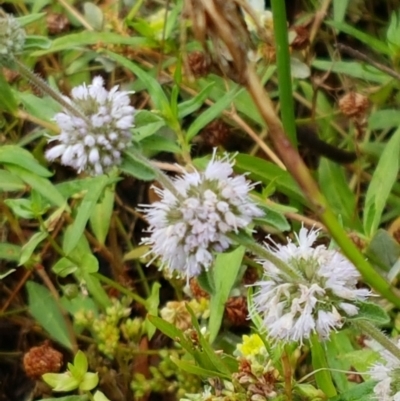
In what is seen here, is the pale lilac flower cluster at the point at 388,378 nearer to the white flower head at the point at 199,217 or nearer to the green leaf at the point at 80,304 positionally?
the white flower head at the point at 199,217

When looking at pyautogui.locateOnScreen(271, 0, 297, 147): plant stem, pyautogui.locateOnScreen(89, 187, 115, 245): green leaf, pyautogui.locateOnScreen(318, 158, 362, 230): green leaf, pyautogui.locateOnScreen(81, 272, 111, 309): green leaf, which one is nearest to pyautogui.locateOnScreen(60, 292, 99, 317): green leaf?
pyautogui.locateOnScreen(81, 272, 111, 309): green leaf

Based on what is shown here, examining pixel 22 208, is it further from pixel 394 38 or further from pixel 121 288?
pixel 394 38

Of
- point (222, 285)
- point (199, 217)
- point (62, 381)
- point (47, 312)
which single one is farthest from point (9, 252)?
point (199, 217)

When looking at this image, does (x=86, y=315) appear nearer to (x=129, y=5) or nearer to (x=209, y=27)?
(x=129, y=5)

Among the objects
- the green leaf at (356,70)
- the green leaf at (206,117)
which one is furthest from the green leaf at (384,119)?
the green leaf at (206,117)

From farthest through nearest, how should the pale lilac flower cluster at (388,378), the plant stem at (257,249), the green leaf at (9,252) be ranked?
the green leaf at (9,252)
the pale lilac flower cluster at (388,378)
the plant stem at (257,249)

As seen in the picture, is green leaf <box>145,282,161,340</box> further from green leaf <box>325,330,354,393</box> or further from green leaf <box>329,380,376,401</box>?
green leaf <box>329,380,376,401</box>

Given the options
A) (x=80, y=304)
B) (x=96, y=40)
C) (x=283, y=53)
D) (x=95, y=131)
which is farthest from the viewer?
(x=96, y=40)
